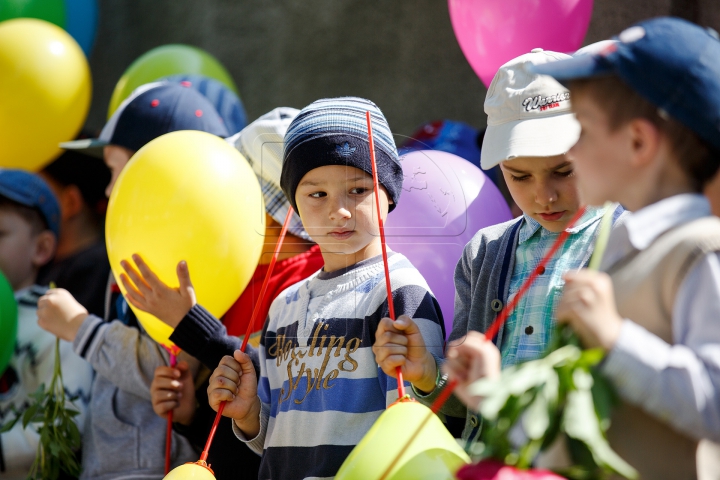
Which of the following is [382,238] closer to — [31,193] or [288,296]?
[288,296]

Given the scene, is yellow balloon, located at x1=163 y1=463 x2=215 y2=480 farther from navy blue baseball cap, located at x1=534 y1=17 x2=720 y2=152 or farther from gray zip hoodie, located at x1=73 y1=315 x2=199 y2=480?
navy blue baseball cap, located at x1=534 y1=17 x2=720 y2=152

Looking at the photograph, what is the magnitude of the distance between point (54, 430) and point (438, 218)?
1263 millimetres

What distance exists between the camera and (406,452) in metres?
1.32

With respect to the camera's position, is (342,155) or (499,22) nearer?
(342,155)

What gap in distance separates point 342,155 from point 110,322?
1075mm

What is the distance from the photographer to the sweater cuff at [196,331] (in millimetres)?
2023

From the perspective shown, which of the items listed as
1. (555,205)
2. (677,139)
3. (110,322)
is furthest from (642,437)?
(110,322)

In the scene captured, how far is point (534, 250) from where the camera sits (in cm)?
177

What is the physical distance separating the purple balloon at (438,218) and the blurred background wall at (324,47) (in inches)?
67.4

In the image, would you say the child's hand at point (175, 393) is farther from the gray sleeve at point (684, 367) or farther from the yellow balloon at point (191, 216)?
the gray sleeve at point (684, 367)

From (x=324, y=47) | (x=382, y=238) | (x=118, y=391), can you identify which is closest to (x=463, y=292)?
(x=382, y=238)

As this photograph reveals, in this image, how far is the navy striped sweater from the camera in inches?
68.5

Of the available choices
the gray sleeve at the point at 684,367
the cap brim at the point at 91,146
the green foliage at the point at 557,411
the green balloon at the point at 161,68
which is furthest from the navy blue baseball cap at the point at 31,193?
the gray sleeve at the point at 684,367

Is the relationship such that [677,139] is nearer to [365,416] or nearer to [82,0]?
[365,416]
